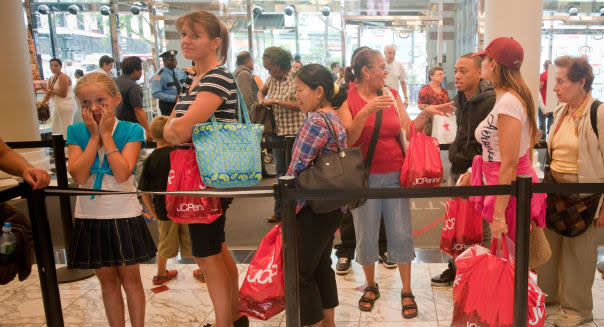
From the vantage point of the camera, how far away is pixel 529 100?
9.42 feet

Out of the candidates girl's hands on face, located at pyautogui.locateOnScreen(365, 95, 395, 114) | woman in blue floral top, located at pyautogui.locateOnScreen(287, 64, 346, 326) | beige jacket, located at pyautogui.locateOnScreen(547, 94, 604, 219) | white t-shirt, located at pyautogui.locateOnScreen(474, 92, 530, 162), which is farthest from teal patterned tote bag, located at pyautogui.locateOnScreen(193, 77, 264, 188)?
beige jacket, located at pyautogui.locateOnScreen(547, 94, 604, 219)

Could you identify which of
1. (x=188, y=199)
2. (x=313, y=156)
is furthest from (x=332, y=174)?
(x=188, y=199)

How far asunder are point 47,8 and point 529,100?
47.3 feet

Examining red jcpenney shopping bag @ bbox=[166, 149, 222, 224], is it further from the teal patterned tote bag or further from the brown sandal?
the brown sandal

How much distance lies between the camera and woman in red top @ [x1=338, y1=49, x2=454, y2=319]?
3531 millimetres

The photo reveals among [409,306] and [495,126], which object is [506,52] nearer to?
[495,126]

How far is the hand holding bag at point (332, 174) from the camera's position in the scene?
2.54 meters

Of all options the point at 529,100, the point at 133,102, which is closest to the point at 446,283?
the point at 529,100

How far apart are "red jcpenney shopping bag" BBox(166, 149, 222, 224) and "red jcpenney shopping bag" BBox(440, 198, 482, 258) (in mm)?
1677

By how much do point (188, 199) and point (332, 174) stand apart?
77cm

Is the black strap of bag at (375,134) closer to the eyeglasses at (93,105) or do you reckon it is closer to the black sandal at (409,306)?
the black sandal at (409,306)

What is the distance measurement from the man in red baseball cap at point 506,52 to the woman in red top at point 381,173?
65cm

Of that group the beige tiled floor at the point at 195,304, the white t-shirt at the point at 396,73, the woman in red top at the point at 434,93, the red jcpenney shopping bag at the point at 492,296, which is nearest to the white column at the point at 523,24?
the woman in red top at the point at 434,93

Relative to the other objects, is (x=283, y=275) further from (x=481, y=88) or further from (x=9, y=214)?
(x=481, y=88)
